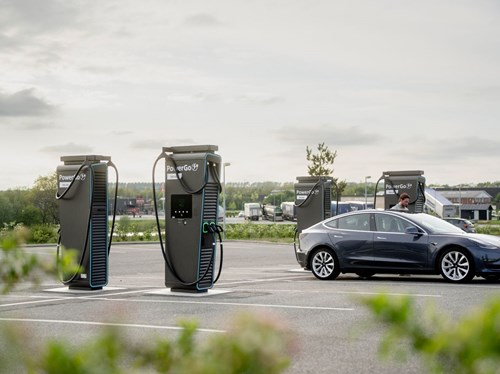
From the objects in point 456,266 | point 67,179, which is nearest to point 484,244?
point 456,266

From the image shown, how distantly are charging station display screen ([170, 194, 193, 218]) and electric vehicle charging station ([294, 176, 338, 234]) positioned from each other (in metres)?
7.07

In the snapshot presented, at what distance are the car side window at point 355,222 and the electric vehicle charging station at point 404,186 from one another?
646cm

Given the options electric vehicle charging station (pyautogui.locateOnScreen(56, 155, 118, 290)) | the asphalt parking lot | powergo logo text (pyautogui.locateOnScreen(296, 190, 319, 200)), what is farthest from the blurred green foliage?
powergo logo text (pyautogui.locateOnScreen(296, 190, 319, 200))

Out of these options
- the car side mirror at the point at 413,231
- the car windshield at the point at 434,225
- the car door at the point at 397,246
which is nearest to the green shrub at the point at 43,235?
the car door at the point at 397,246

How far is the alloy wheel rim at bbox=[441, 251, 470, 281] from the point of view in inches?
627

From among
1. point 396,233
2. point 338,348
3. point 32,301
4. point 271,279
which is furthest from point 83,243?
point 338,348

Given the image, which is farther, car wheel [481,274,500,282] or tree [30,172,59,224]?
tree [30,172,59,224]

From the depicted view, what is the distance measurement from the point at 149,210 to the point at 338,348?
18448 centimetres

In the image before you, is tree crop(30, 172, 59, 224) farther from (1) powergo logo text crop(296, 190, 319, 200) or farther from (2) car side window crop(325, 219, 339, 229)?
(2) car side window crop(325, 219, 339, 229)

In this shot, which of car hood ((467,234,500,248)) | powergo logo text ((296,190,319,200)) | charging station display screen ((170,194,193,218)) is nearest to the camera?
charging station display screen ((170,194,193,218))

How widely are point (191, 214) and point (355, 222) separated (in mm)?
4391

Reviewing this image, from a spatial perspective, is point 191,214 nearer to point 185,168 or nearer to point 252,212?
point 185,168

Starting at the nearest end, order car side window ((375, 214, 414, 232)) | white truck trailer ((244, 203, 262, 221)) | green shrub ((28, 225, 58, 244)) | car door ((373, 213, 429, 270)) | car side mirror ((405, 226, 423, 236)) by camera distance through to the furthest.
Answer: car door ((373, 213, 429, 270)) → car side mirror ((405, 226, 423, 236)) → car side window ((375, 214, 414, 232)) → green shrub ((28, 225, 58, 244)) → white truck trailer ((244, 203, 262, 221))

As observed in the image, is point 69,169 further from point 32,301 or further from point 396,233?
point 396,233
